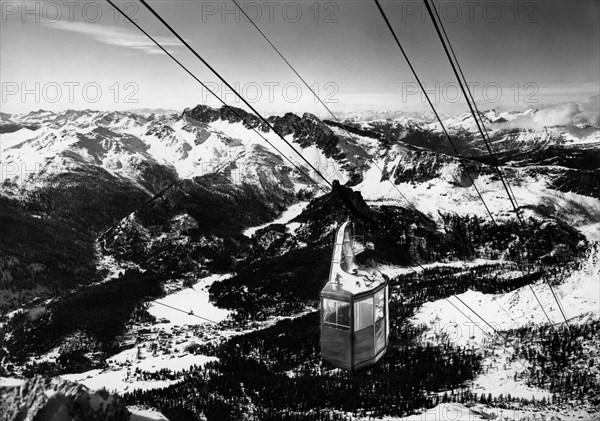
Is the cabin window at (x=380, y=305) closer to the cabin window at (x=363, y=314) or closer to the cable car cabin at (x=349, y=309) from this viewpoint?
the cable car cabin at (x=349, y=309)

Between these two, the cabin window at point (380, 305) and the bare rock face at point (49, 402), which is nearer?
the bare rock face at point (49, 402)

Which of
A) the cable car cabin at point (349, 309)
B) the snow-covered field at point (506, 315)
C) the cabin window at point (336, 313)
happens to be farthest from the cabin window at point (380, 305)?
the snow-covered field at point (506, 315)

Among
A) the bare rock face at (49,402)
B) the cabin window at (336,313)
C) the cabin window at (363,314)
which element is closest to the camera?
the bare rock face at (49,402)

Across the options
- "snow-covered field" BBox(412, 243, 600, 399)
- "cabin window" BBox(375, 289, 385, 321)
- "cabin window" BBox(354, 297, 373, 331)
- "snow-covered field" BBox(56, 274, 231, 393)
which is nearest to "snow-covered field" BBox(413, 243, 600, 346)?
"snow-covered field" BBox(412, 243, 600, 399)

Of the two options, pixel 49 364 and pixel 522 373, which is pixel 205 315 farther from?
pixel 522 373

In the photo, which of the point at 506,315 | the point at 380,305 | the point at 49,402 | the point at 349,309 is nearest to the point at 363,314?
the point at 349,309

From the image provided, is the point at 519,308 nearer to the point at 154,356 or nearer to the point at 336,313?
the point at 154,356

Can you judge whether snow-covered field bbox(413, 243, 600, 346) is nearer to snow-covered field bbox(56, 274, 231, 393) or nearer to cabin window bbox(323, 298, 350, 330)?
snow-covered field bbox(56, 274, 231, 393)
